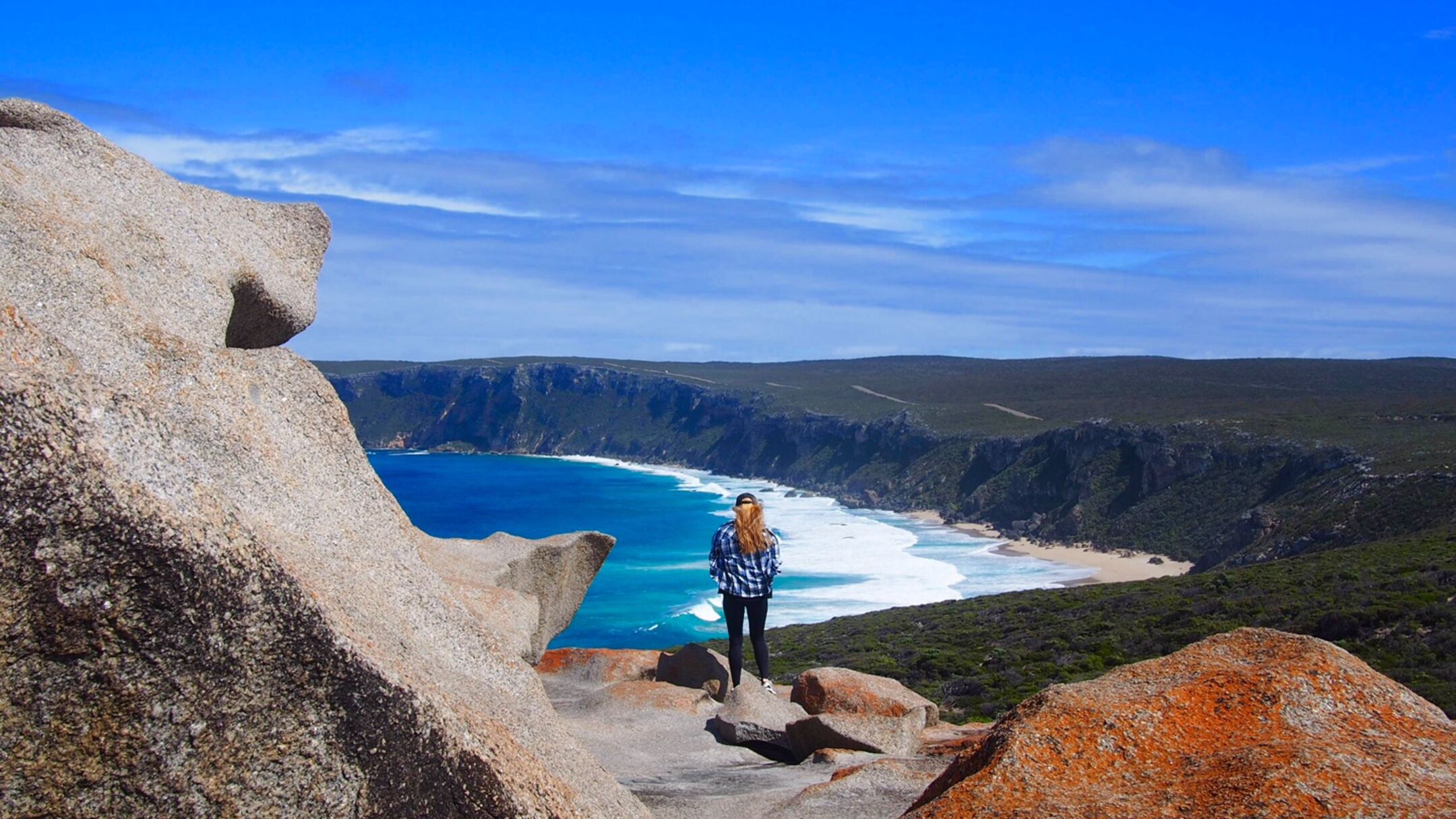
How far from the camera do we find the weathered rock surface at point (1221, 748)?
13.3 feet

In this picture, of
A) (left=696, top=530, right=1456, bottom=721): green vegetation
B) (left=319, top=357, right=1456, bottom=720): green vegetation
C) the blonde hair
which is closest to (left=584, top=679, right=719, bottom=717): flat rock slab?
the blonde hair

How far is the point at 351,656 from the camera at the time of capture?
388cm

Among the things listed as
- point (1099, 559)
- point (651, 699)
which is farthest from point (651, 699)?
point (1099, 559)

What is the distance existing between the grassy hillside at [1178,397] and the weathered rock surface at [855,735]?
175 feet

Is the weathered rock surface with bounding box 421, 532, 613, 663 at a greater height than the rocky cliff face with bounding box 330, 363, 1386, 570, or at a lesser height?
greater

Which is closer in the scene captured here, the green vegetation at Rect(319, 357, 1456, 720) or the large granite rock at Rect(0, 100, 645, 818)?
the large granite rock at Rect(0, 100, 645, 818)

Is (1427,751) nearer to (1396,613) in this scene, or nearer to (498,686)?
(498,686)

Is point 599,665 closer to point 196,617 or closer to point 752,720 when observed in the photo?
point 752,720

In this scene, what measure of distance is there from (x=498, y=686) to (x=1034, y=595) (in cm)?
3814

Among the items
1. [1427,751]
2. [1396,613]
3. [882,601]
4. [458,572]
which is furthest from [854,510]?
[1427,751]

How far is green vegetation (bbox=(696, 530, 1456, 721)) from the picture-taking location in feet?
73.0

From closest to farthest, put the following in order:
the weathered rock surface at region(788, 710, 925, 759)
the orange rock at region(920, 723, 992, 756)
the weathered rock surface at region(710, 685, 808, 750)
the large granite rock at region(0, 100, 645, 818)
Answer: the large granite rock at region(0, 100, 645, 818)
the orange rock at region(920, 723, 992, 756)
the weathered rock surface at region(788, 710, 925, 759)
the weathered rock surface at region(710, 685, 808, 750)

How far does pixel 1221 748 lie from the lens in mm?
4648

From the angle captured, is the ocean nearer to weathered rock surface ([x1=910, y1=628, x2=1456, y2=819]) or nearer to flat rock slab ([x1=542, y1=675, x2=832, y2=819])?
flat rock slab ([x1=542, y1=675, x2=832, y2=819])
